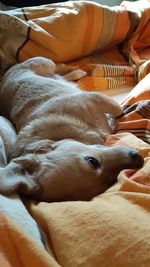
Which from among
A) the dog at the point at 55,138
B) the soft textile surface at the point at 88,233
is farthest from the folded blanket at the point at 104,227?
the dog at the point at 55,138

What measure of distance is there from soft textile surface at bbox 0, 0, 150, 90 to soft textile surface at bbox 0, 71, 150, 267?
1036 millimetres

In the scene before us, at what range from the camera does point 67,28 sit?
6.81ft

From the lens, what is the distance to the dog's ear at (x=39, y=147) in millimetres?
1352

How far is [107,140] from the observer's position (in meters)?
1.47

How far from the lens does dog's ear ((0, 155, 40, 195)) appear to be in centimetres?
110

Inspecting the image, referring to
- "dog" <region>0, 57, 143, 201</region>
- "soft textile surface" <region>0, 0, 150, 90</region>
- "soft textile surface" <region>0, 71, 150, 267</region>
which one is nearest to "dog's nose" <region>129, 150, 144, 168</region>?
"dog" <region>0, 57, 143, 201</region>

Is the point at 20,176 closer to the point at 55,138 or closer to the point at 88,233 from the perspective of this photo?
the point at 55,138

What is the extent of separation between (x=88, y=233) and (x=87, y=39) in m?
1.41

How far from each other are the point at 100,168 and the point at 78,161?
0.07 metres

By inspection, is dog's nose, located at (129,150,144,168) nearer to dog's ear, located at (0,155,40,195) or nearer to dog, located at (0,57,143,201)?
dog, located at (0,57,143,201)

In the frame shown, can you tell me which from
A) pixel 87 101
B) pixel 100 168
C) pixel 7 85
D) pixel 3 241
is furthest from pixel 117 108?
pixel 3 241

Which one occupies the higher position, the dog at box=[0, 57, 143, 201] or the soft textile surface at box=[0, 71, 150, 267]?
the soft textile surface at box=[0, 71, 150, 267]

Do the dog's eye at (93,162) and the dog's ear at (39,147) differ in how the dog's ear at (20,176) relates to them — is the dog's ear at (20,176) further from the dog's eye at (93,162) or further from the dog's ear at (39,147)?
the dog's eye at (93,162)

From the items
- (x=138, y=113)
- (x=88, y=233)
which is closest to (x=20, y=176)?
(x=88, y=233)
